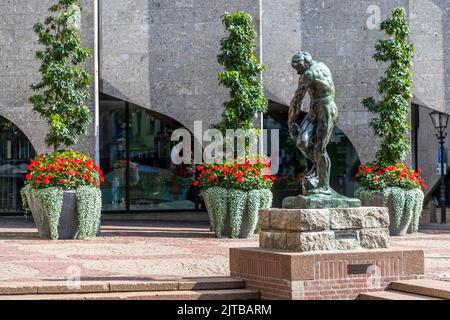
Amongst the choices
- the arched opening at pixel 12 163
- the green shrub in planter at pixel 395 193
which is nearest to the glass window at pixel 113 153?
the arched opening at pixel 12 163

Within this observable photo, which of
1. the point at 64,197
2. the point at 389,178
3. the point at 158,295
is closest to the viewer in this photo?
the point at 158,295

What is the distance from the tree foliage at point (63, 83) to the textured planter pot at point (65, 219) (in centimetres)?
143

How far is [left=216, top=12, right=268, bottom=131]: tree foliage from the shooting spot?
1773 centimetres

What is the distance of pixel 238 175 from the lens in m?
17.3

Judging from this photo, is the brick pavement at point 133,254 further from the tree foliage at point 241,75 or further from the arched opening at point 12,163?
the arched opening at point 12,163

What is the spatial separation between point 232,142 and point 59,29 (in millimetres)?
4347

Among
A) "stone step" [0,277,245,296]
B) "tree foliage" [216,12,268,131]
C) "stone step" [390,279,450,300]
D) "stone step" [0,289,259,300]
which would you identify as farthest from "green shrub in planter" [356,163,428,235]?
"stone step" [0,289,259,300]

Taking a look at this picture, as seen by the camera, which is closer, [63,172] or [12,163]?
[63,172]

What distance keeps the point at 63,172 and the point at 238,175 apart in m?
3.46

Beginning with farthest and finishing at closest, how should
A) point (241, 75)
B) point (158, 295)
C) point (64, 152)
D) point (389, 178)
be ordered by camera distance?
point (389, 178) < point (241, 75) < point (64, 152) < point (158, 295)

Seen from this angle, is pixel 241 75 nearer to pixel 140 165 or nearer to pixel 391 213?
pixel 391 213

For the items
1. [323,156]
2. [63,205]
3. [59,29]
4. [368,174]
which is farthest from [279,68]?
[323,156]

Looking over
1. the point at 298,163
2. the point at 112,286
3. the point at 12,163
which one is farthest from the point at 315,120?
the point at 12,163

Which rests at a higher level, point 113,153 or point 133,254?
point 113,153
